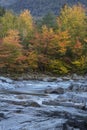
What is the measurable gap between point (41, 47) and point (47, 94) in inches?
1115

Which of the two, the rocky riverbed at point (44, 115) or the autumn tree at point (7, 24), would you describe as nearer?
the rocky riverbed at point (44, 115)

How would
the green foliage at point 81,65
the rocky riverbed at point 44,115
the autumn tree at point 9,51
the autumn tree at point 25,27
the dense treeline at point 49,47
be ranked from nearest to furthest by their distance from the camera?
the rocky riverbed at point 44,115
the autumn tree at point 9,51
the dense treeline at point 49,47
the green foliage at point 81,65
the autumn tree at point 25,27

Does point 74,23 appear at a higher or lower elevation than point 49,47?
higher

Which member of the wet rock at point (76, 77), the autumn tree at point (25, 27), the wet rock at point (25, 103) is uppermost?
the autumn tree at point (25, 27)

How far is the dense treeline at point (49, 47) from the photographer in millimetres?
61031

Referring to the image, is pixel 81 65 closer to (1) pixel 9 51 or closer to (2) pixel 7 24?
(1) pixel 9 51

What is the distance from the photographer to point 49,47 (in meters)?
64.4

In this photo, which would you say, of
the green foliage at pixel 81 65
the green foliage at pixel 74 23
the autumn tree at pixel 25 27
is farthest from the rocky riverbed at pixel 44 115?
the green foliage at pixel 74 23

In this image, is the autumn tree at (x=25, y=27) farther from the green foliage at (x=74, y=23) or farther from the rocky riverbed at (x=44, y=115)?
the rocky riverbed at (x=44, y=115)

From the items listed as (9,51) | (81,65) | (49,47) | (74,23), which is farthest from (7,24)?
(81,65)

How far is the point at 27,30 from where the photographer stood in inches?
2783

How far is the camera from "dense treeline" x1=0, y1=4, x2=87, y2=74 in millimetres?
61031

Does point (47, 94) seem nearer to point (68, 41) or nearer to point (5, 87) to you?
point (5, 87)

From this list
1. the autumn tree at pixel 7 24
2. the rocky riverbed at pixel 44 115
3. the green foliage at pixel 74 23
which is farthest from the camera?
the autumn tree at pixel 7 24
